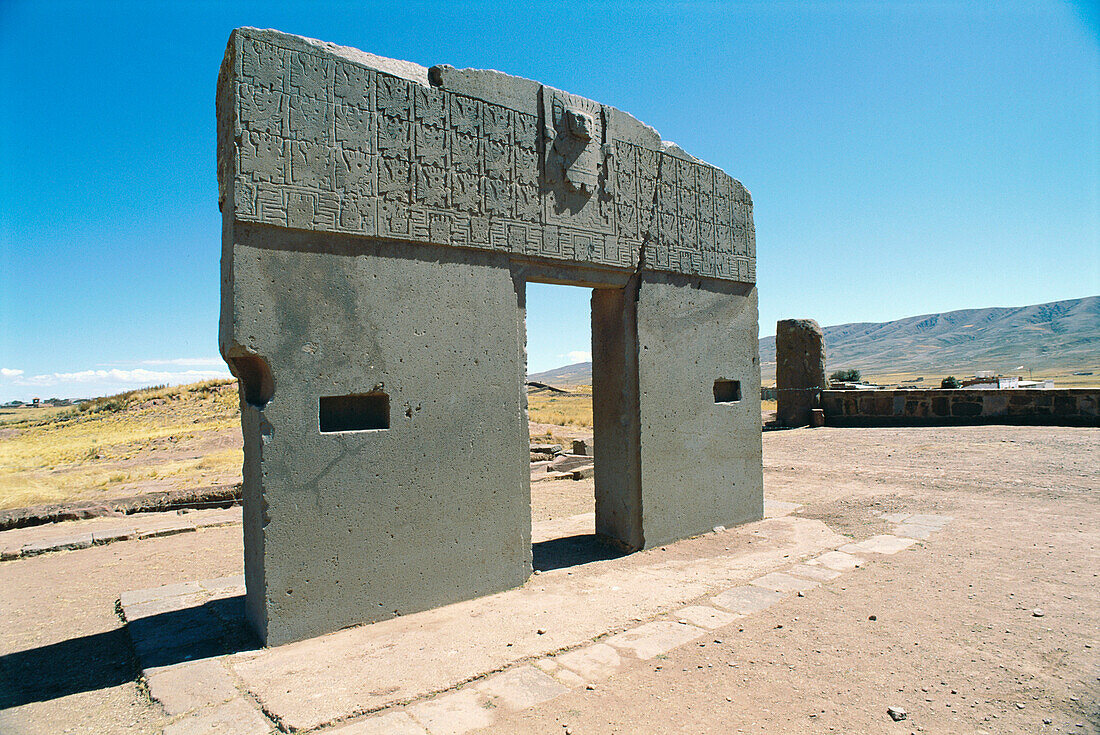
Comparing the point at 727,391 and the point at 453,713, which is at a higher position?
the point at 727,391

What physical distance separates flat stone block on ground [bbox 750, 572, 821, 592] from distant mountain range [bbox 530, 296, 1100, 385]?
278 ft

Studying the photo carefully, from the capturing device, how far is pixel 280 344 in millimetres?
3889

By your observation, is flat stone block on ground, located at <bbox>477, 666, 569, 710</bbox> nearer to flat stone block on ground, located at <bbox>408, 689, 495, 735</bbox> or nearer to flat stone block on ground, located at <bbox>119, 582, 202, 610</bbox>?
flat stone block on ground, located at <bbox>408, 689, 495, 735</bbox>

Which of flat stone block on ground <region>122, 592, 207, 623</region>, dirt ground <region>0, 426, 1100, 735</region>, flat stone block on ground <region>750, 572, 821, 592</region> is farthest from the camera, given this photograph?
flat stone block on ground <region>750, 572, 821, 592</region>

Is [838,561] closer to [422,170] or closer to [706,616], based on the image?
[706,616]

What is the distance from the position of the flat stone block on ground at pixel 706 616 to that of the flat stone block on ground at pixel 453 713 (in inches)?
64.5

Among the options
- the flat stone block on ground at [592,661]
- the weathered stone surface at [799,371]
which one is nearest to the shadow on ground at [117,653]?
the flat stone block on ground at [592,661]

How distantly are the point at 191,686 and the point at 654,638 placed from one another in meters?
2.66

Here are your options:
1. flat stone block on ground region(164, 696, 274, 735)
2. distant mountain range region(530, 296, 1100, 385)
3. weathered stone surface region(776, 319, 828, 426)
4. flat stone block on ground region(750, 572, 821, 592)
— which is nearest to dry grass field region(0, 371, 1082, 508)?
weathered stone surface region(776, 319, 828, 426)

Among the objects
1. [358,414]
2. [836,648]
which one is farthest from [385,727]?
[836,648]

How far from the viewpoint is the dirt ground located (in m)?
2.91

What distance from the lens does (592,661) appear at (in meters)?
3.50

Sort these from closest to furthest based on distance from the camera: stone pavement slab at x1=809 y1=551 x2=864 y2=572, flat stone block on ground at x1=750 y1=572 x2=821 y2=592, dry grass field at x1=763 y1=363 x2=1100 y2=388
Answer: flat stone block on ground at x1=750 y1=572 x2=821 y2=592 → stone pavement slab at x1=809 y1=551 x2=864 y2=572 → dry grass field at x1=763 y1=363 x2=1100 y2=388

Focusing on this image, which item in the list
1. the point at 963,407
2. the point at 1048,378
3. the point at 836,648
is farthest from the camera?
the point at 1048,378
